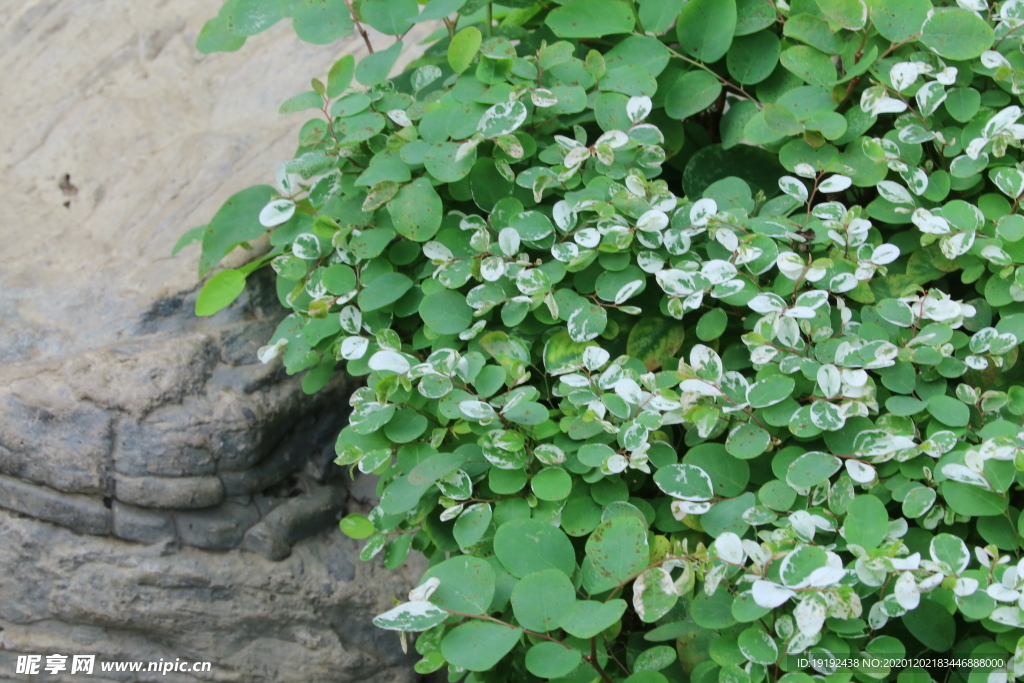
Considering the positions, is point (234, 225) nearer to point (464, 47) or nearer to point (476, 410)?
point (464, 47)

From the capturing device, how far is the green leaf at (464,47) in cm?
134

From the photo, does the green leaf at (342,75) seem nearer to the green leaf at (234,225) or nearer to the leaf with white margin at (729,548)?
the green leaf at (234,225)

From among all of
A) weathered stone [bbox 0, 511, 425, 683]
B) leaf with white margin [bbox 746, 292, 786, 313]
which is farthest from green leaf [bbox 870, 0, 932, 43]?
weathered stone [bbox 0, 511, 425, 683]

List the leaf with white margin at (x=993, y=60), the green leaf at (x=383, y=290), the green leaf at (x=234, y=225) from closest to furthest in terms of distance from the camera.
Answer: the leaf with white margin at (x=993, y=60), the green leaf at (x=383, y=290), the green leaf at (x=234, y=225)

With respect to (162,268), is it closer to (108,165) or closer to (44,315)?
(44,315)

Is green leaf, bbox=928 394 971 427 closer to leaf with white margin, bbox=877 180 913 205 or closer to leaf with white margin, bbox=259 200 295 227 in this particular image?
leaf with white margin, bbox=877 180 913 205

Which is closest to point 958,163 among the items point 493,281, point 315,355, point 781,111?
point 781,111

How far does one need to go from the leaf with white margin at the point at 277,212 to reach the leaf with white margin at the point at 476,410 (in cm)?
56

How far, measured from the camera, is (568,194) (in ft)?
4.23

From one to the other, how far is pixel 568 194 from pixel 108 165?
4.59 ft

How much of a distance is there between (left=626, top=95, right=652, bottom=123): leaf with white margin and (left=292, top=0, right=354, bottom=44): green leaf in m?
0.53

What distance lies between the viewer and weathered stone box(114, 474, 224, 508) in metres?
1.57

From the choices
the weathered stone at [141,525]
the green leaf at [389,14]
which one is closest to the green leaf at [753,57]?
the green leaf at [389,14]

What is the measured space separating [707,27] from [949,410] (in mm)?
782
